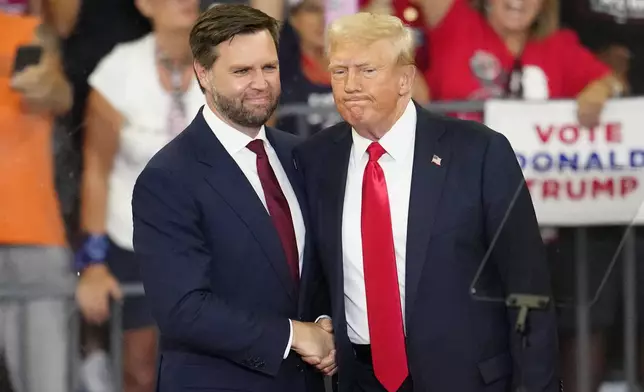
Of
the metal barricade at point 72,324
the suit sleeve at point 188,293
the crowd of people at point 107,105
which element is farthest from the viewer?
the metal barricade at point 72,324

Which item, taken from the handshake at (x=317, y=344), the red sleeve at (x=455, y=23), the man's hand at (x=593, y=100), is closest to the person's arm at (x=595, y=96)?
the man's hand at (x=593, y=100)

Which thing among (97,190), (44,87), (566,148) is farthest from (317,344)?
(44,87)

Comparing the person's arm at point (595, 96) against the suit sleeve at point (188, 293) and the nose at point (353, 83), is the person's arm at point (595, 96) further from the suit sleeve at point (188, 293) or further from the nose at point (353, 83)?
the suit sleeve at point (188, 293)

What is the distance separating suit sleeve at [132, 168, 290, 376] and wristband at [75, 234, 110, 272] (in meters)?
1.48

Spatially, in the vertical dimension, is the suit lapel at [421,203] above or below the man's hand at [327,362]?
above

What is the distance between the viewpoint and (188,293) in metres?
2.28

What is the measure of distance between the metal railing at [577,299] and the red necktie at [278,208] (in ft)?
2.50

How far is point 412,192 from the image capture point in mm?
2336

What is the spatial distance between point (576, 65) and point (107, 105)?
1.58 m

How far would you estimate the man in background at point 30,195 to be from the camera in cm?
370

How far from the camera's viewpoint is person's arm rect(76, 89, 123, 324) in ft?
12.4

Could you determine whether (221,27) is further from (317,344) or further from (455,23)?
(455,23)

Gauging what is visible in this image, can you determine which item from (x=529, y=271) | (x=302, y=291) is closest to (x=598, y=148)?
(x=529, y=271)

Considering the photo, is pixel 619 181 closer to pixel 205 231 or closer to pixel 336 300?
pixel 336 300
